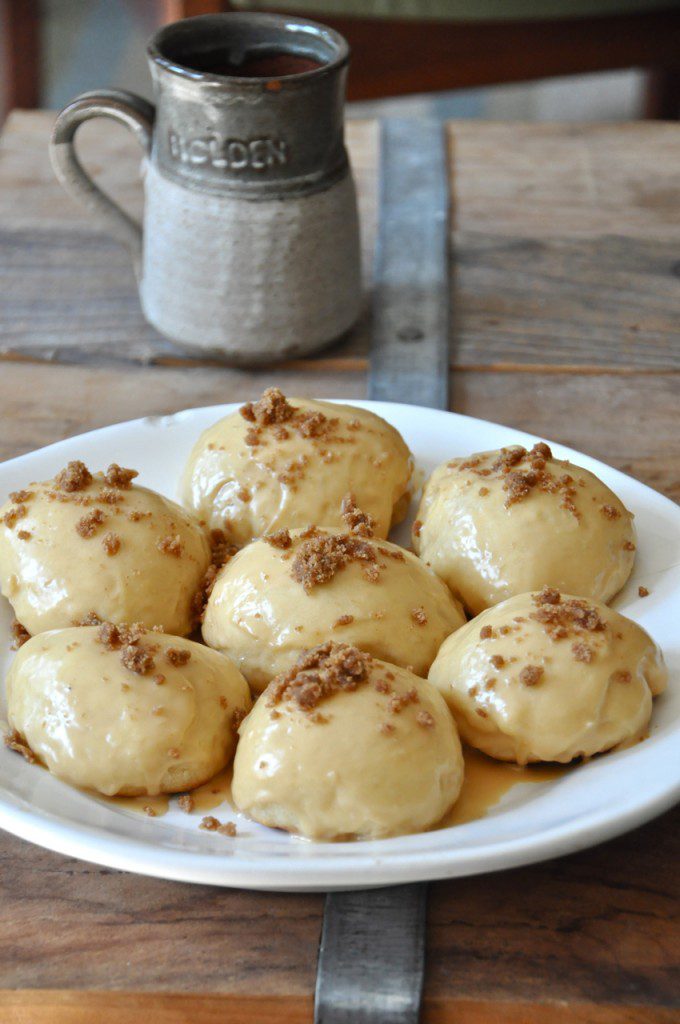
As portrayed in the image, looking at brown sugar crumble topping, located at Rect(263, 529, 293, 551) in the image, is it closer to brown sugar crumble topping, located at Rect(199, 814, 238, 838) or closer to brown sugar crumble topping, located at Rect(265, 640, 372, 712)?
brown sugar crumble topping, located at Rect(265, 640, 372, 712)

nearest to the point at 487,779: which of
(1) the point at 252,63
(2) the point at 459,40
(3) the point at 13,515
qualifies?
(3) the point at 13,515

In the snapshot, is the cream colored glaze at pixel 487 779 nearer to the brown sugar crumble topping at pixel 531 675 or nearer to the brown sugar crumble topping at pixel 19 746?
the brown sugar crumble topping at pixel 531 675

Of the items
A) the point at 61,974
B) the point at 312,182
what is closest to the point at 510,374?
the point at 312,182

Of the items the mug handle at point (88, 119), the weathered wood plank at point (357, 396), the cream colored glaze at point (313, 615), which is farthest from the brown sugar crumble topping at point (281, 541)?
the mug handle at point (88, 119)

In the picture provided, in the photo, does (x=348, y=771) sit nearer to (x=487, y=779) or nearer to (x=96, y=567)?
(x=487, y=779)

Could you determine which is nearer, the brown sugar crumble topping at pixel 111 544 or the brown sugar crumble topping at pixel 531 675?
the brown sugar crumble topping at pixel 531 675

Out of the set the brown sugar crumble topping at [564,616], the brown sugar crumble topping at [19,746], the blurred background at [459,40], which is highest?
the brown sugar crumble topping at [564,616]

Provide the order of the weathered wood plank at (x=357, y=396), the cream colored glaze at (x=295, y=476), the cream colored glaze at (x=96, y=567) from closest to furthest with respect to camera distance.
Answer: the cream colored glaze at (x=96, y=567), the cream colored glaze at (x=295, y=476), the weathered wood plank at (x=357, y=396)

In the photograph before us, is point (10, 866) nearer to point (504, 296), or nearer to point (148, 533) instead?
point (148, 533)
